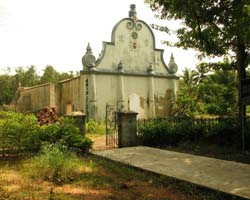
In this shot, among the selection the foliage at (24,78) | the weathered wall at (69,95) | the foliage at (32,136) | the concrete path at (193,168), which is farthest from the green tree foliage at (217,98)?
the foliage at (24,78)

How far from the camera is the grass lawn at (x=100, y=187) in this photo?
227 inches

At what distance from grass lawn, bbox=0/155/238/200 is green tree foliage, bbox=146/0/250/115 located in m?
5.98

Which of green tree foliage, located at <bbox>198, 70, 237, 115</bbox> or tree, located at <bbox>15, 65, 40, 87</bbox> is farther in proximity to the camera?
tree, located at <bbox>15, 65, 40, 87</bbox>

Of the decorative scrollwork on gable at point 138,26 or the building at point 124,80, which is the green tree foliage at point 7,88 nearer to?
the building at point 124,80

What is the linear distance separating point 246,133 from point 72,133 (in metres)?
5.93

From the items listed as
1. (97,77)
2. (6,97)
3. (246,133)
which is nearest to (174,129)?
(246,133)

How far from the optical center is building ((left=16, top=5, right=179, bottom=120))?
2250cm

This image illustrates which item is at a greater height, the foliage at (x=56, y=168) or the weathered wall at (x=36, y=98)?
the weathered wall at (x=36, y=98)

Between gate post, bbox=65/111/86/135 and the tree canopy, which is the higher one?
the tree canopy

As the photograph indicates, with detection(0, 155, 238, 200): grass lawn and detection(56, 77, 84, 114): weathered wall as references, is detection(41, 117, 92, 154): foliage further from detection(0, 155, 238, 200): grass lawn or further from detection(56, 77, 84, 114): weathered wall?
detection(56, 77, 84, 114): weathered wall

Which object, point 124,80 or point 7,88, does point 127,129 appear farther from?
point 7,88

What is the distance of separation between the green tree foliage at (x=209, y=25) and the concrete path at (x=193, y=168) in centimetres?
438

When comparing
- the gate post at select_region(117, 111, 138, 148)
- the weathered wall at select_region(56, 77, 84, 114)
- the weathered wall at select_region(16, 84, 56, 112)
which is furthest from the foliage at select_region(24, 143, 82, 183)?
the weathered wall at select_region(16, 84, 56, 112)

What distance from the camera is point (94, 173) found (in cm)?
772
